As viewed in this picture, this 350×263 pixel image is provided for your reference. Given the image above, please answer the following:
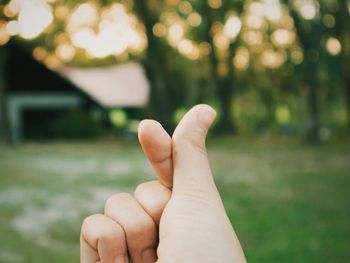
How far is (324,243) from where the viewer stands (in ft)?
28.9

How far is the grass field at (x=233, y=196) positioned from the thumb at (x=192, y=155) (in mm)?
6549

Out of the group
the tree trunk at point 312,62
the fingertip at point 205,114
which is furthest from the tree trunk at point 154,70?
→ the fingertip at point 205,114

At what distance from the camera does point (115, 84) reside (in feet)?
158

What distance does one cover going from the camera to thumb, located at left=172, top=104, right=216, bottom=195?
170 centimetres

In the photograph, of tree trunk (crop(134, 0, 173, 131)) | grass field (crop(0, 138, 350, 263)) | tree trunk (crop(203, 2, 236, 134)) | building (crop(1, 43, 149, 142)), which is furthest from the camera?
tree trunk (crop(203, 2, 236, 134))

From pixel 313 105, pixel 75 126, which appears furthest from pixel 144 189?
pixel 75 126

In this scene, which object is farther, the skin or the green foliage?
the green foliage

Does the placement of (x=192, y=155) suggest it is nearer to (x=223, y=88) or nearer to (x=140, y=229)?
(x=140, y=229)

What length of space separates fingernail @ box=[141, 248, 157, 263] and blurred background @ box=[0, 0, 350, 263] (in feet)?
21.3

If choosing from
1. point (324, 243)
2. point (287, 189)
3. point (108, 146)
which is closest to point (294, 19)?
point (108, 146)

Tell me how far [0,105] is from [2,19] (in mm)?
5236

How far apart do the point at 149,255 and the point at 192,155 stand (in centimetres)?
38

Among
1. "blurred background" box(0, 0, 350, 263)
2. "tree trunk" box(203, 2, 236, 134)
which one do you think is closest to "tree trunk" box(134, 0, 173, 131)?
"blurred background" box(0, 0, 350, 263)

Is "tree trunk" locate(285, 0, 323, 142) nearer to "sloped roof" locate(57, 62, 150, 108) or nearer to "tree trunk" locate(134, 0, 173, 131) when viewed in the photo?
"tree trunk" locate(134, 0, 173, 131)
